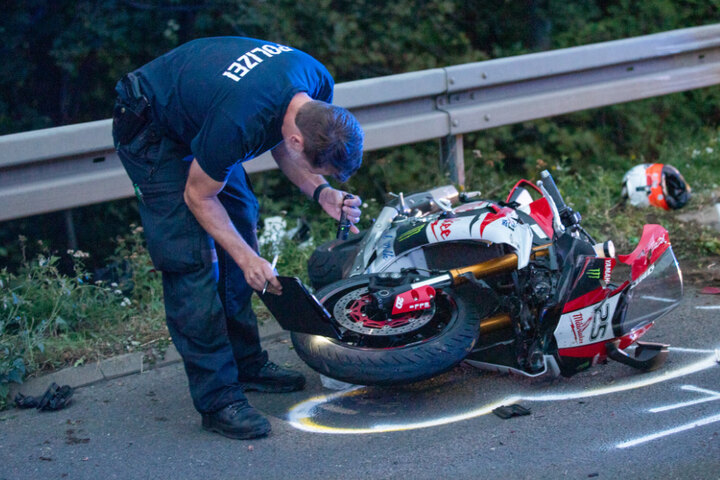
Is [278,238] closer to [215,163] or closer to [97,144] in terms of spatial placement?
[97,144]

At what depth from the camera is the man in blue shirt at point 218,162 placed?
9.32 ft

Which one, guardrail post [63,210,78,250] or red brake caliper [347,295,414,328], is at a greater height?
guardrail post [63,210,78,250]

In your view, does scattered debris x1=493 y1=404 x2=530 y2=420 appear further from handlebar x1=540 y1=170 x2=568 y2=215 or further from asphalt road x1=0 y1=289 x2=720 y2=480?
handlebar x1=540 y1=170 x2=568 y2=215

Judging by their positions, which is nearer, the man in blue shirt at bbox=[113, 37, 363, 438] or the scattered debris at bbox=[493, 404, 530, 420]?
the man in blue shirt at bbox=[113, 37, 363, 438]

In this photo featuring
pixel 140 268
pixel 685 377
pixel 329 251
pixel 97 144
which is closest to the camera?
pixel 685 377

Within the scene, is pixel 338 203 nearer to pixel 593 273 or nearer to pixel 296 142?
pixel 296 142

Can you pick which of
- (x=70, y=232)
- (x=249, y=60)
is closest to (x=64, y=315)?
(x=70, y=232)

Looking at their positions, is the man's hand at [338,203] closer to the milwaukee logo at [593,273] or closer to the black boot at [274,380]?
the black boot at [274,380]

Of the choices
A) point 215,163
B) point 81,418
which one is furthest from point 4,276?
point 215,163

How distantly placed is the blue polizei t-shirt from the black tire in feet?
2.65

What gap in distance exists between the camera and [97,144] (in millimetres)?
4320

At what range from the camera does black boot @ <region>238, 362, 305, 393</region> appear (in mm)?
3670

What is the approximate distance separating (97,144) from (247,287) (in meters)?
1.32

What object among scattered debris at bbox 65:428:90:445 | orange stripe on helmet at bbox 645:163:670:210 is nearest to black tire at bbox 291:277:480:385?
scattered debris at bbox 65:428:90:445
